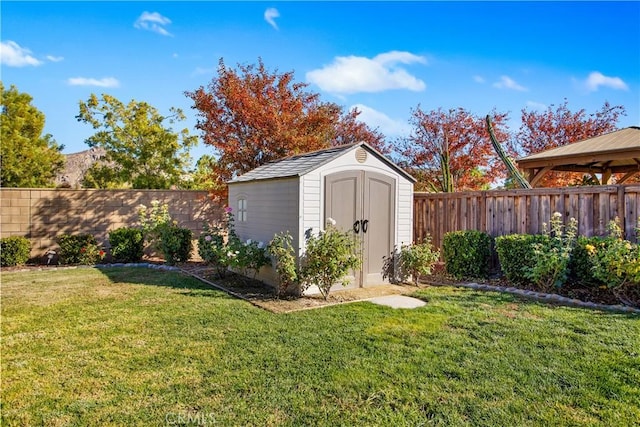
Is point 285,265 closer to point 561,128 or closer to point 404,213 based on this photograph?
point 404,213

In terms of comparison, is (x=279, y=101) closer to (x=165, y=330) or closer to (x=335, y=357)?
(x=165, y=330)

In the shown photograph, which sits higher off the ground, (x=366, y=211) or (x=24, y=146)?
(x=24, y=146)

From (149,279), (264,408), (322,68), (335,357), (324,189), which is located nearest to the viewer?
(264,408)

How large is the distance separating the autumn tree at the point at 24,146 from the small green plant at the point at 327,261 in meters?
14.0

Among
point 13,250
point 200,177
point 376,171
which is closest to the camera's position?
point 376,171

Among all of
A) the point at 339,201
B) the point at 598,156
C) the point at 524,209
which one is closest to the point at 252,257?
the point at 339,201

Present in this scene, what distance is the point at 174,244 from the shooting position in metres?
8.91

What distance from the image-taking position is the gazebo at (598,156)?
791cm

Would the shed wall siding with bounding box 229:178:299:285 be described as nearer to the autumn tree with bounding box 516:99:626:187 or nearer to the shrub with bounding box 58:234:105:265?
the shrub with bounding box 58:234:105:265

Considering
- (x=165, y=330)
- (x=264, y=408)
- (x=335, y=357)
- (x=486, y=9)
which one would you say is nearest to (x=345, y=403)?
(x=264, y=408)

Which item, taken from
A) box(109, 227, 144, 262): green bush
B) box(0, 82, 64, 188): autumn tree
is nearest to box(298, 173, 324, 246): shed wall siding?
box(109, 227, 144, 262): green bush

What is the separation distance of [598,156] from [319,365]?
794 cm

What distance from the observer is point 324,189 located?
6184 mm

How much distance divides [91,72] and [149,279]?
5866mm
